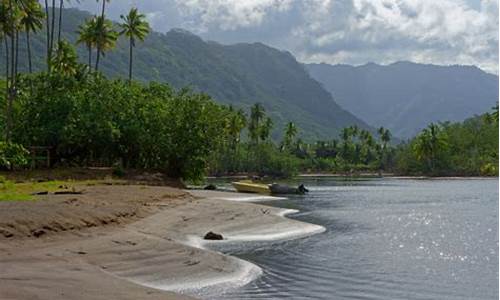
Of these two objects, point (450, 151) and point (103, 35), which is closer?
point (103, 35)

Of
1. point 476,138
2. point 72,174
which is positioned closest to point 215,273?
point 72,174

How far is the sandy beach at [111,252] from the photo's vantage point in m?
14.3

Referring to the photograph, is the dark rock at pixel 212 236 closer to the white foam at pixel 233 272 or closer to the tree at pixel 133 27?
the white foam at pixel 233 272

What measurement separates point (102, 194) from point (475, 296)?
23.3 metres

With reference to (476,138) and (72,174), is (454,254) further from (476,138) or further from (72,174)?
(476,138)

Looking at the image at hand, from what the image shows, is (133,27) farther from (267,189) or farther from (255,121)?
(255,121)

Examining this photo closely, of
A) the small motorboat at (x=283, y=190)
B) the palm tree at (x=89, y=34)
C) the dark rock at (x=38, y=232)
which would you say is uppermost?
the palm tree at (x=89, y=34)

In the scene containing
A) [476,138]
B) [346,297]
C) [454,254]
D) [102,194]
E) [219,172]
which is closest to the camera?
[346,297]

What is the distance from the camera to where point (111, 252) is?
19172 millimetres

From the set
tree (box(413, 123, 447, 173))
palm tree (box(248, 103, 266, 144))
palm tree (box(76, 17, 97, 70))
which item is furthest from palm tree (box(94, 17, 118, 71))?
tree (box(413, 123, 447, 173))

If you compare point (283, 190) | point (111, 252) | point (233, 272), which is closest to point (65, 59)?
point (283, 190)

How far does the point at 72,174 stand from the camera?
166 ft

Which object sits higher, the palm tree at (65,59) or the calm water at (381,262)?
the palm tree at (65,59)

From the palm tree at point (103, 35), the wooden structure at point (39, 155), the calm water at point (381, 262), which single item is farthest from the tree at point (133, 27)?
the calm water at point (381, 262)
